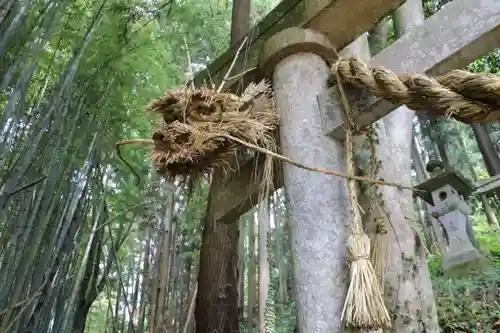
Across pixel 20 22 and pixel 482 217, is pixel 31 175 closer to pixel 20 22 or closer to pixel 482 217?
pixel 20 22

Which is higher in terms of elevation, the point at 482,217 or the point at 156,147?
the point at 482,217

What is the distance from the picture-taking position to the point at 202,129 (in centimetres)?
131

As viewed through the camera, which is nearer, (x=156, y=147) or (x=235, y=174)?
(x=156, y=147)

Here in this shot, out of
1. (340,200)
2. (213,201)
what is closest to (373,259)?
(340,200)

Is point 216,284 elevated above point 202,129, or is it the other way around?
point 202,129

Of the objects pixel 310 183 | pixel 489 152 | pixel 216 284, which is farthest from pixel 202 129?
pixel 489 152

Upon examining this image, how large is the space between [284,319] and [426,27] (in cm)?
377

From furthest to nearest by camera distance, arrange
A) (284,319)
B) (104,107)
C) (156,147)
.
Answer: (284,319), (104,107), (156,147)

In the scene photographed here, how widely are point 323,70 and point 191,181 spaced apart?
0.51 metres

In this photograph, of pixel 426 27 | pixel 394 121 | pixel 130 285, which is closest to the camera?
pixel 426 27

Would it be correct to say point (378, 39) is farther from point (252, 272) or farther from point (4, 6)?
point (252, 272)

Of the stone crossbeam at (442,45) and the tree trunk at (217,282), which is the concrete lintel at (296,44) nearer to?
the stone crossbeam at (442,45)

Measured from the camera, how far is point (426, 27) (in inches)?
48.8

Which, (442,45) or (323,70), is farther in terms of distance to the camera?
(323,70)
